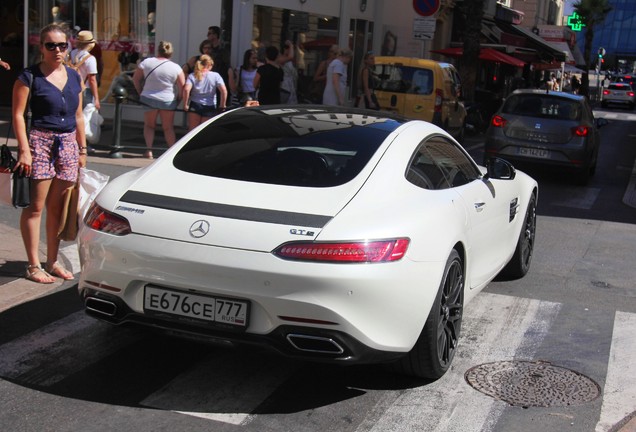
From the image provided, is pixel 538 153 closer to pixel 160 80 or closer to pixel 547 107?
pixel 547 107

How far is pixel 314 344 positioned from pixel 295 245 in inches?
19.2

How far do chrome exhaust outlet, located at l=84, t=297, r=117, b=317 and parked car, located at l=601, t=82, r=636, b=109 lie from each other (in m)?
56.1

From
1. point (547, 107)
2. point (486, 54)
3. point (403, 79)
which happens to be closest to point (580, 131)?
point (547, 107)

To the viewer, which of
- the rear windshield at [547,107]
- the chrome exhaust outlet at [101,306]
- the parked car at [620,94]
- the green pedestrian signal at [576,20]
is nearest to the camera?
the chrome exhaust outlet at [101,306]

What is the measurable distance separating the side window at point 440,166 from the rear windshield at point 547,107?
833cm

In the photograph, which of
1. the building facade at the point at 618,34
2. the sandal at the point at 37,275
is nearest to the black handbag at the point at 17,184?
the sandal at the point at 37,275

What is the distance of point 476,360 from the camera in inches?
204

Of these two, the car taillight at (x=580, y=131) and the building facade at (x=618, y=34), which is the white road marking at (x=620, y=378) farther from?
the building facade at (x=618, y=34)

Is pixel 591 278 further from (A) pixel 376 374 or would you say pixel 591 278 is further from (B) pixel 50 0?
(B) pixel 50 0

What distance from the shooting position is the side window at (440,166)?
4.95 m

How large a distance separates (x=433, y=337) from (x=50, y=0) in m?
15.8

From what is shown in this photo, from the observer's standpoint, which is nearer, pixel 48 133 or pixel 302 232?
pixel 302 232

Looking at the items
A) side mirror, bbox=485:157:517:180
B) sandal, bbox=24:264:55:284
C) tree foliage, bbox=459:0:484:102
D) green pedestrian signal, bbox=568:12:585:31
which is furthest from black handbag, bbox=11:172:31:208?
green pedestrian signal, bbox=568:12:585:31

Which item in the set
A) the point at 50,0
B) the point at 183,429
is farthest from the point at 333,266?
the point at 50,0
